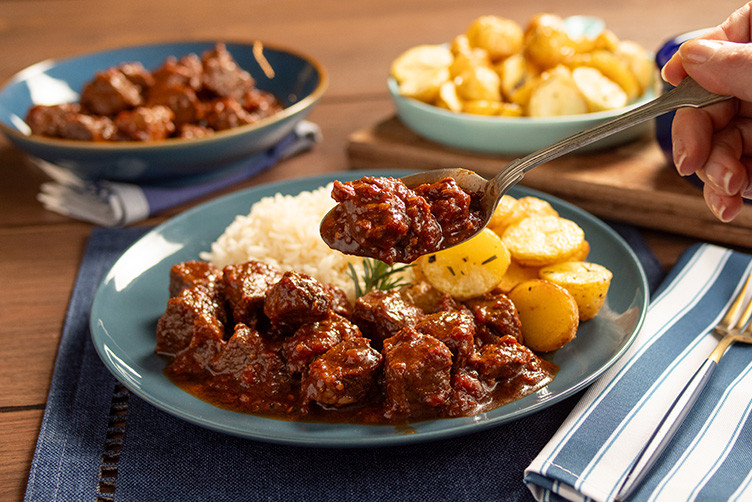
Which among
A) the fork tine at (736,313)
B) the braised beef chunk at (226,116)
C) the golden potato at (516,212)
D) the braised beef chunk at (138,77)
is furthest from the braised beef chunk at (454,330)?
the braised beef chunk at (138,77)

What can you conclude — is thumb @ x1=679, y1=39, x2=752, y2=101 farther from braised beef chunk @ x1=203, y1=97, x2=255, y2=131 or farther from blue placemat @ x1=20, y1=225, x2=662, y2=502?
braised beef chunk @ x1=203, y1=97, x2=255, y2=131

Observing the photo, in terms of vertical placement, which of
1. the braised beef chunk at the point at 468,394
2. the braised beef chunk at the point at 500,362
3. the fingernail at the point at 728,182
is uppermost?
the fingernail at the point at 728,182

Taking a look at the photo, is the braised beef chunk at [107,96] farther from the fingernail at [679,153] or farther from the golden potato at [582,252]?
the fingernail at [679,153]

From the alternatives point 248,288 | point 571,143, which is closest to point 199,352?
point 248,288

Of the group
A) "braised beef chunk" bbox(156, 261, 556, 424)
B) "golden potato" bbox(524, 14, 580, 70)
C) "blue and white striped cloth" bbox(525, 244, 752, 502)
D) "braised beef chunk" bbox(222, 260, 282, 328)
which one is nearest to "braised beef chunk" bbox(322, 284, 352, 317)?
"braised beef chunk" bbox(156, 261, 556, 424)

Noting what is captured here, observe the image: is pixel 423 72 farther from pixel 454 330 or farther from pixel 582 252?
pixel 454 330
